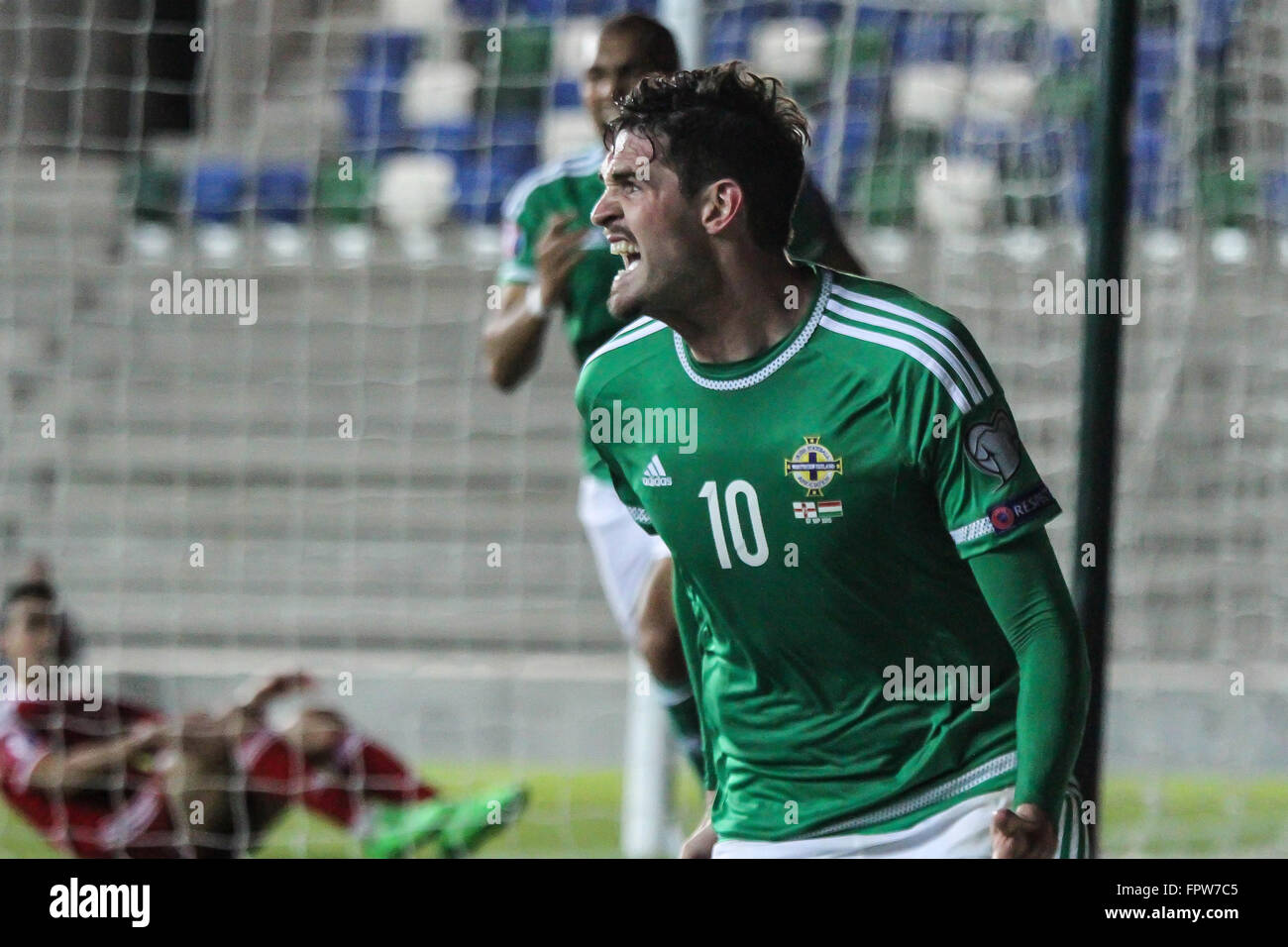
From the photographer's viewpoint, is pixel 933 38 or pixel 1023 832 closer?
pixel 1023 832

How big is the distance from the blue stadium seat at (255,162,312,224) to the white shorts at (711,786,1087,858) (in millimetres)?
6028

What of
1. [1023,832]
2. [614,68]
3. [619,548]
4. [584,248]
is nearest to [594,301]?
[584,248]

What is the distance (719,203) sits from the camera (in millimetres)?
2125

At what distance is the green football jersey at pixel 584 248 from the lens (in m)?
3.21

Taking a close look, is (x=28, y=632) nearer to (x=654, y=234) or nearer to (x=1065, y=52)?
(x=654, y=234)

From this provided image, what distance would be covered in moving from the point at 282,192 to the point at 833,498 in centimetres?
626

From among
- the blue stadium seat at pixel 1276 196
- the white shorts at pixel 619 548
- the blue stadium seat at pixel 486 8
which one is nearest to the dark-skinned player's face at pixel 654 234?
the white shorts at pixel 619 548

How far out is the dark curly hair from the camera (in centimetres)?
212

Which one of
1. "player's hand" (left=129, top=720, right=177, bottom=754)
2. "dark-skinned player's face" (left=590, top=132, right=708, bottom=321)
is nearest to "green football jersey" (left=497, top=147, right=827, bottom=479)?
"dark-skinned player's face" (left=590, top=132, right=708, bottom=321)

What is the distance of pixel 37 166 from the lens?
7410 mm

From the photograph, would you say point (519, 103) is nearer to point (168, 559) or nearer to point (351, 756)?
point (168, 559)

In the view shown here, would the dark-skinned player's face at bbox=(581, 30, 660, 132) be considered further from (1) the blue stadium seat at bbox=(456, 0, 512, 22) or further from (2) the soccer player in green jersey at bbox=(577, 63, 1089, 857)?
(1) the blue stadium seat at bbox=(456, 0, 512, 22)

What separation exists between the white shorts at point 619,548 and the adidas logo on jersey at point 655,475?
1.21 m

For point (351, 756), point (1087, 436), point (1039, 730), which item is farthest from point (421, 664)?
point (1039, 730)
